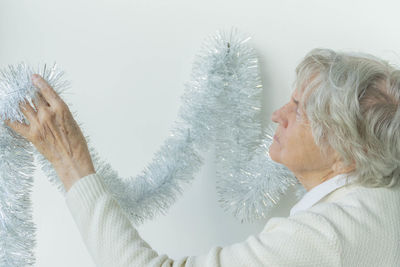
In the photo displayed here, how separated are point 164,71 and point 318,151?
0.32 m

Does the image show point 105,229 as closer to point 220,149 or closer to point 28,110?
point 28,110

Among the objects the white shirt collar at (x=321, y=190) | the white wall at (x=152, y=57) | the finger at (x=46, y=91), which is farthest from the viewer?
the white wall at (x=152, y=57)

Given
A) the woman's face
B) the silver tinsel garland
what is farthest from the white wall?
the woman's face

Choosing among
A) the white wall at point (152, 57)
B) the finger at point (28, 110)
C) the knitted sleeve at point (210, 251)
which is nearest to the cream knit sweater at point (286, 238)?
the knitted sleeve at point (210, 251)

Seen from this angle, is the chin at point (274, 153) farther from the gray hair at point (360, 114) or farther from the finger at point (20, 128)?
the finger at point (20, 128)

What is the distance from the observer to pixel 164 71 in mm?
1037

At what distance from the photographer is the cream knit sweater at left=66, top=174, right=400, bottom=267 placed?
76 centimetres

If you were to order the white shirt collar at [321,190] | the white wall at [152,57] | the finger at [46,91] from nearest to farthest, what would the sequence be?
the finger at [46,91]
the white shirt collar at [321,190]
the white wall at [152,57]

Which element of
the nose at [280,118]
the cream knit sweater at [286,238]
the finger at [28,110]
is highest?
the finger at [28,110]

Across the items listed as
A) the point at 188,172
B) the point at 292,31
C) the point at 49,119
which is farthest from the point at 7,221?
the point at 292,31

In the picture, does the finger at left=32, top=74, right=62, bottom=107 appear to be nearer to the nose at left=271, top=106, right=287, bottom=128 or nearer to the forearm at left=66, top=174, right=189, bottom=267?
the forearm at left=66, top=174, right=189, bottom=267

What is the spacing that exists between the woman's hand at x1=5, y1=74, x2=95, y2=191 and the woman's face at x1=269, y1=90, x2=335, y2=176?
30 centimetres

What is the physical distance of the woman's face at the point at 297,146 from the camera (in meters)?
0.89

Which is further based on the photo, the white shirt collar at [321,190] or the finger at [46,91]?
the white shirt collar at [321,190]
